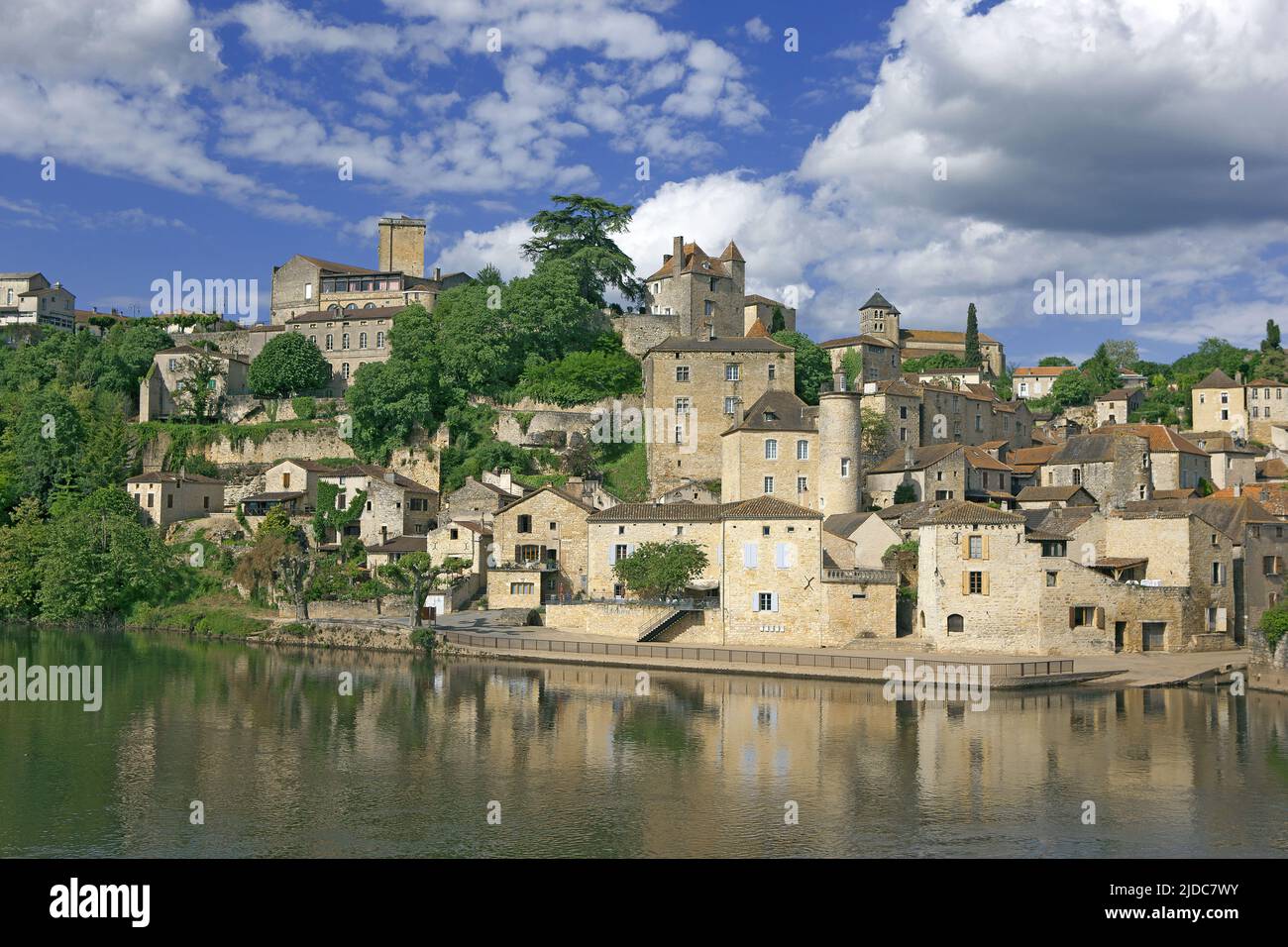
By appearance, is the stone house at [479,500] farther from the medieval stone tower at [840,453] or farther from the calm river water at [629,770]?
the calm river water at [629,770]

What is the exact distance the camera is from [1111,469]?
5219 cm

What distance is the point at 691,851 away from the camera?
1922cm

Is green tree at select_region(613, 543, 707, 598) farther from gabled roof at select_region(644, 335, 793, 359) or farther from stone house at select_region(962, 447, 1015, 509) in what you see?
gabled roof at select_region(644, 335, 793, 359)

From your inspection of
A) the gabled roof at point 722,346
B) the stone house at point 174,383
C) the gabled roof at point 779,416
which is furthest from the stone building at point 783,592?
the stone house at point 174,383

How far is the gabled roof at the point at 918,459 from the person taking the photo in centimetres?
5012

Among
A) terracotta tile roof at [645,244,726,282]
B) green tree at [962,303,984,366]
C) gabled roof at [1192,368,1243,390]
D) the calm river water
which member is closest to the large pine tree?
green tree at [962,303,984,366]

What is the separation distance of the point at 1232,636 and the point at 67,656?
4091cm

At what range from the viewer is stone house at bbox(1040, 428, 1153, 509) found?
51781 mm

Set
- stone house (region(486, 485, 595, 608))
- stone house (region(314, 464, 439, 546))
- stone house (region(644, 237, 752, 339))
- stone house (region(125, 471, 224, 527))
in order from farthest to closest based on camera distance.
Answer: stone house (region(644, 237, 752, 339)) → stone house (region(125, 471, 224, 527)) → stone house (region(314, 464, 439, 546)) → stone house (region(486, 485, 595, 608))

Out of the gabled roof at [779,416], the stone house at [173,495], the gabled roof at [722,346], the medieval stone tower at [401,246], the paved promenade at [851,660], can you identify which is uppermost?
the medieval stone tower at [401,246]

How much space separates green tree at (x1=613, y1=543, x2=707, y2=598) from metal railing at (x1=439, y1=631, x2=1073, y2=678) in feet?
7.40

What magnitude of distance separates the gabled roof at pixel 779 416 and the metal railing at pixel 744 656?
1368 cm

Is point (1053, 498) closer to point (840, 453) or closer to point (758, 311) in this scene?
point (840, 453)
